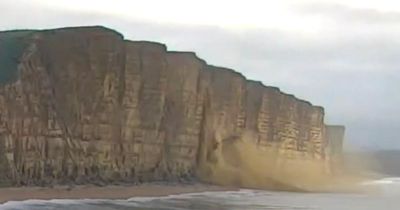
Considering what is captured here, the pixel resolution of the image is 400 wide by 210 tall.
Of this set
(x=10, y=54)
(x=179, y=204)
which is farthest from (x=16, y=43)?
(x=179, y=204)

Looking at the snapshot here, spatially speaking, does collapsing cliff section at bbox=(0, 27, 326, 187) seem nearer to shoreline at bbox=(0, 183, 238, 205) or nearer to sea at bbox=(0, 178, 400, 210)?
shoreline at bbox=(0, 183, 238, 205)

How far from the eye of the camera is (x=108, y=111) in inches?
2108

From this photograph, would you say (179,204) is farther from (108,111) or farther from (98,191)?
(108,111)

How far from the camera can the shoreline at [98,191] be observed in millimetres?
41625

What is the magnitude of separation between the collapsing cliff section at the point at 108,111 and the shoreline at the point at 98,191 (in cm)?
132

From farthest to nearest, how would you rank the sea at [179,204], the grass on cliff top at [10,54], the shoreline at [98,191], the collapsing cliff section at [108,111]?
the grass on cliff top at [10,54] < the collapsing cliff section at [108,111] < the shoreline at [98,191] < the sea at [179,204]

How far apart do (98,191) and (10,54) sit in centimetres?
907

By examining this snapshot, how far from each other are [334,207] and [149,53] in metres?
18.4

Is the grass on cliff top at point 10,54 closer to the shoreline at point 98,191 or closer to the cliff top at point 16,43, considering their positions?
the cliff top at point 16,43

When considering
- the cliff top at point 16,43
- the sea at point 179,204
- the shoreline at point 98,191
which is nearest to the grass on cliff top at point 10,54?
the cliff top at point 16,43

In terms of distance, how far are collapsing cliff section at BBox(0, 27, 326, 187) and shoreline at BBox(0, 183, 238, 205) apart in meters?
1.32

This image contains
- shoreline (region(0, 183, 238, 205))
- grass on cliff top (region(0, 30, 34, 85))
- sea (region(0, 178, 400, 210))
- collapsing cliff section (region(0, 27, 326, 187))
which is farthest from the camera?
grass on cliff top (region(0, 30, 34, 85))

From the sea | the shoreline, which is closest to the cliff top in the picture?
the shoreline

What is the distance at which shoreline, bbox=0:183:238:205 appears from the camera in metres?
41.6
